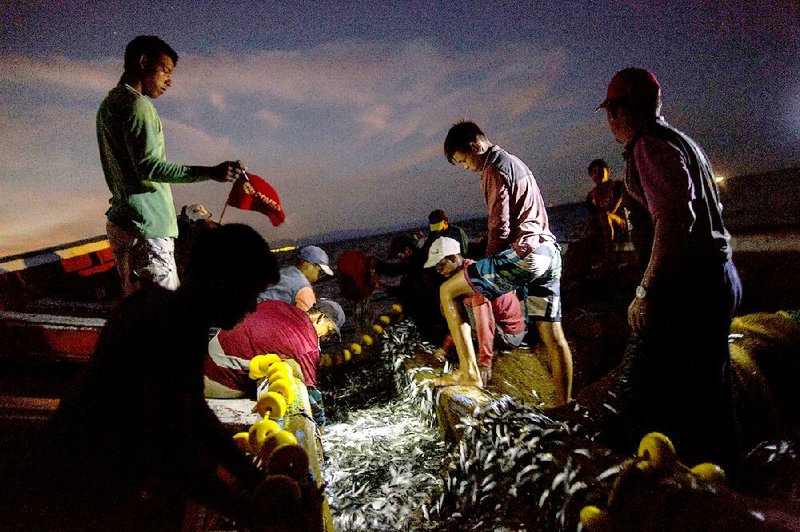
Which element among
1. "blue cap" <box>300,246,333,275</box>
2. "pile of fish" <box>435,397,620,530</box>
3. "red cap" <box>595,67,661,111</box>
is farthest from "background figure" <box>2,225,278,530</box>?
"blue cap" <box>300,246,333,275</box>

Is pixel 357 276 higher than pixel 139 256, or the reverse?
pixel 139 256

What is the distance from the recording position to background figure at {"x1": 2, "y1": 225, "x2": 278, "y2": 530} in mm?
1662

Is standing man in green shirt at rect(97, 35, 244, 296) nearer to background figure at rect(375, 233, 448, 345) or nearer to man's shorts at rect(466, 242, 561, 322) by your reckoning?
man's shorts at rect(466, 242, 561, 322)

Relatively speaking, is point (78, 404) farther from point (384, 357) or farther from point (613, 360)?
point (613, 360)

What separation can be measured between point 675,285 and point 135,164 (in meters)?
4.18

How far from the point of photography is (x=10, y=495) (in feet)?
5.41

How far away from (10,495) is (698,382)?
377 centimetres

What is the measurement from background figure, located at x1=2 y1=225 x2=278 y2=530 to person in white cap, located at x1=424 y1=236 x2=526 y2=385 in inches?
115

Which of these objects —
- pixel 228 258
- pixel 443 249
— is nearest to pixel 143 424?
pixel 228 258

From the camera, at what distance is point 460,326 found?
428cm

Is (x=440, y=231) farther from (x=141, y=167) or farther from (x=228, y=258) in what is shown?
(x=228, y=258)

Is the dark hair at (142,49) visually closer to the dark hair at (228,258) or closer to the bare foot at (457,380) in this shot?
the dark hair at (228,258)

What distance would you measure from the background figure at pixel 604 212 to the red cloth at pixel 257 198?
7496 millimetres

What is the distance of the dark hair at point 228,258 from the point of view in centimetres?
184
